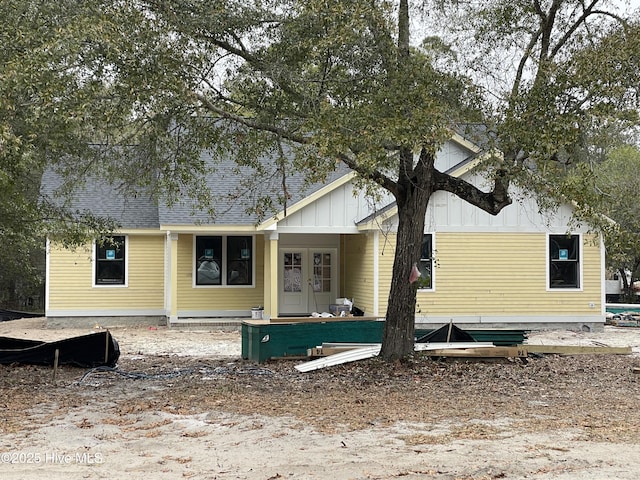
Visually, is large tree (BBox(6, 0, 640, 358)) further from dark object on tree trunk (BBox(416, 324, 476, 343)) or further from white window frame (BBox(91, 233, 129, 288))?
white window frame (BBox(91, 233, 129, 288))

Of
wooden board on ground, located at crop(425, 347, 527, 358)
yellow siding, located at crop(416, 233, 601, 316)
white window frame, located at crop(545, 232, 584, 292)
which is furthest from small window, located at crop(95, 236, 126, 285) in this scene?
wooden board on ground, located at crop(425, 347, 527, 358)

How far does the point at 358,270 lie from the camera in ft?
68.2

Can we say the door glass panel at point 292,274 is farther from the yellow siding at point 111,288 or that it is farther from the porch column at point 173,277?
the yellow siding at point 111,288

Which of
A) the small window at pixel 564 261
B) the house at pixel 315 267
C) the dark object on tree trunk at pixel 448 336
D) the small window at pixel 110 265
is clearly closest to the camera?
the dark object on tree trunk at pixel 448 336

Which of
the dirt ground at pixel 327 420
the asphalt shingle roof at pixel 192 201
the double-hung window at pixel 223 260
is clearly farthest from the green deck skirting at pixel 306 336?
the double-hung window at pixel 223 260

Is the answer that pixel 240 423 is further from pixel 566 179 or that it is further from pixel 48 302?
pixel 48 302

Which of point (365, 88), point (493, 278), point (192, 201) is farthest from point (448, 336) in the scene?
point (192, 201)

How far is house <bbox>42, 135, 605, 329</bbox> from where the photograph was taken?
19.5 meters

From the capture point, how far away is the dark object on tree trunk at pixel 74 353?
12.2 m

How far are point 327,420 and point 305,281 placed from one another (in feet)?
45.9

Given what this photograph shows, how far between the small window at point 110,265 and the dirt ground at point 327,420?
8460 millimetres

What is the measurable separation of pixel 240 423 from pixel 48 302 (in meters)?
14.7

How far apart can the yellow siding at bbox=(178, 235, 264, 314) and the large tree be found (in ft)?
28.4

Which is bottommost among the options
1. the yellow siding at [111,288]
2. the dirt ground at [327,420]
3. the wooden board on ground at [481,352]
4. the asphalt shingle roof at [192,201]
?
the dirt ground at [327,420]
